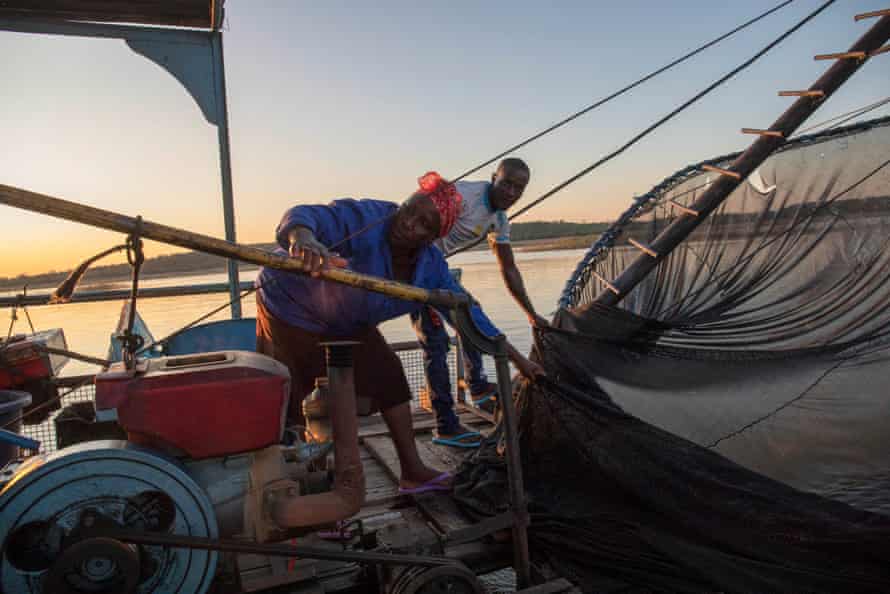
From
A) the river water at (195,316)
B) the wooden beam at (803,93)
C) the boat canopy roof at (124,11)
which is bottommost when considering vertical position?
the river water at (195,316)

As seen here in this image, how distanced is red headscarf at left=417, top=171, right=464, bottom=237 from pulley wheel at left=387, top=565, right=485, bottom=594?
135 centimetres

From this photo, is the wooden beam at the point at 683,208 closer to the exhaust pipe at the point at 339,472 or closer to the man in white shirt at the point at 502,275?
the man in white shirt at the point at 502,275

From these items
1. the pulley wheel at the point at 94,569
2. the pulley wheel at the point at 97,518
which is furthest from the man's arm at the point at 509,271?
the pulley wheel at the point at 94,569

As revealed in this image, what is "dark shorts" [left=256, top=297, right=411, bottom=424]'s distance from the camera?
2793 millimetres

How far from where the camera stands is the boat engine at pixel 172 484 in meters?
1.63

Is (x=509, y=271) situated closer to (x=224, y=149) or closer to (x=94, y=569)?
(x=224, y=149)

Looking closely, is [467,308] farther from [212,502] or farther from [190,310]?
[190,310]

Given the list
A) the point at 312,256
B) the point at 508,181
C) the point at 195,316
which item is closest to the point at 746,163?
the point at 508,181

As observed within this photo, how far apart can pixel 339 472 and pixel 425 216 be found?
1.13 m

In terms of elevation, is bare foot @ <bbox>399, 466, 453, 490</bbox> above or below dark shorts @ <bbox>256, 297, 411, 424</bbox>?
below

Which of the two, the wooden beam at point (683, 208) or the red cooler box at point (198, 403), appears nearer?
the red cooler box at point (198, 403)

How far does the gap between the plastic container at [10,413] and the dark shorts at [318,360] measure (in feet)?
5.29

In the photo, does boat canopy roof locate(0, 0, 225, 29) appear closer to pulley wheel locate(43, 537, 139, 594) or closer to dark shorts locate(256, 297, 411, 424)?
dark shorts locate(256, 297, 411, 424)

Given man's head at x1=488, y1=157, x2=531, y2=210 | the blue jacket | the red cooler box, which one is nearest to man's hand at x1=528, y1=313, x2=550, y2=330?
the blue jacket
